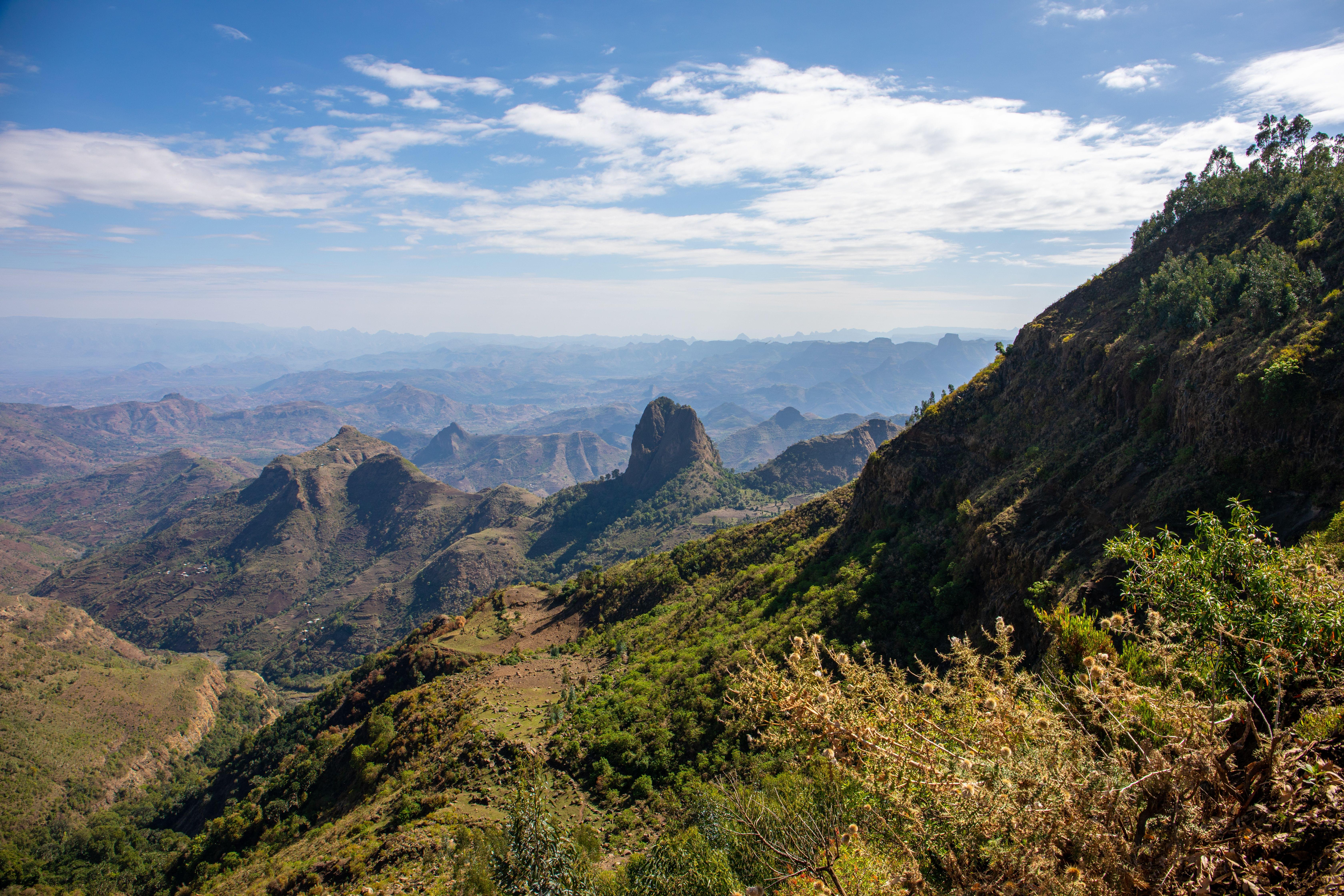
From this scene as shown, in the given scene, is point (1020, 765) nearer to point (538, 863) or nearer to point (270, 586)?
point (538, 863)

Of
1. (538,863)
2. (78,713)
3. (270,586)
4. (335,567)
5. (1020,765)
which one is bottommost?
(270,586)

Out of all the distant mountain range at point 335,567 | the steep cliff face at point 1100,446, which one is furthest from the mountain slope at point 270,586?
the steep cliff face at point 1100,446

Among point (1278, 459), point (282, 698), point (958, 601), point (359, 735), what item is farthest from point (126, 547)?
point (1278, 459)

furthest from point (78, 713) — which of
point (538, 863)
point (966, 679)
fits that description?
point (966, 679)

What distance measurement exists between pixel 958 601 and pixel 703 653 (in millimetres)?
17551

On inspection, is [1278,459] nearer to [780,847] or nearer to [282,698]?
[780,847]

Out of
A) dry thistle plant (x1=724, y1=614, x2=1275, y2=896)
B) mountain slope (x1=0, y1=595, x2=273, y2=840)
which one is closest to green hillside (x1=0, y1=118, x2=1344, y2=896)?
dry thistle plant (x1=724, y1=614, x2=1275, y2=896)

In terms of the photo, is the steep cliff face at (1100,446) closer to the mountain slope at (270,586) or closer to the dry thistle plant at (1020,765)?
the dry thistle plant at (1020,765)

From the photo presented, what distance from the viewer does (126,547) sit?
191 m

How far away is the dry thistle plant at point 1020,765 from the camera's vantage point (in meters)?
5.21

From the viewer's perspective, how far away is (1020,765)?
20.0 ft

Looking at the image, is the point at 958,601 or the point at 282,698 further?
the point at 282,698

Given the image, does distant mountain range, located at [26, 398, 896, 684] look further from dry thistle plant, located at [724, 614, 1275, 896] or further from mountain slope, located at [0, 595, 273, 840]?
dry thistle plant, located at [724, 614, 1275, 896]

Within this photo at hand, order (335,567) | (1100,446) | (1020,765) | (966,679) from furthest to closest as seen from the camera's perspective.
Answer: (335,567), (1100,446), (966,679), (1020,765)
